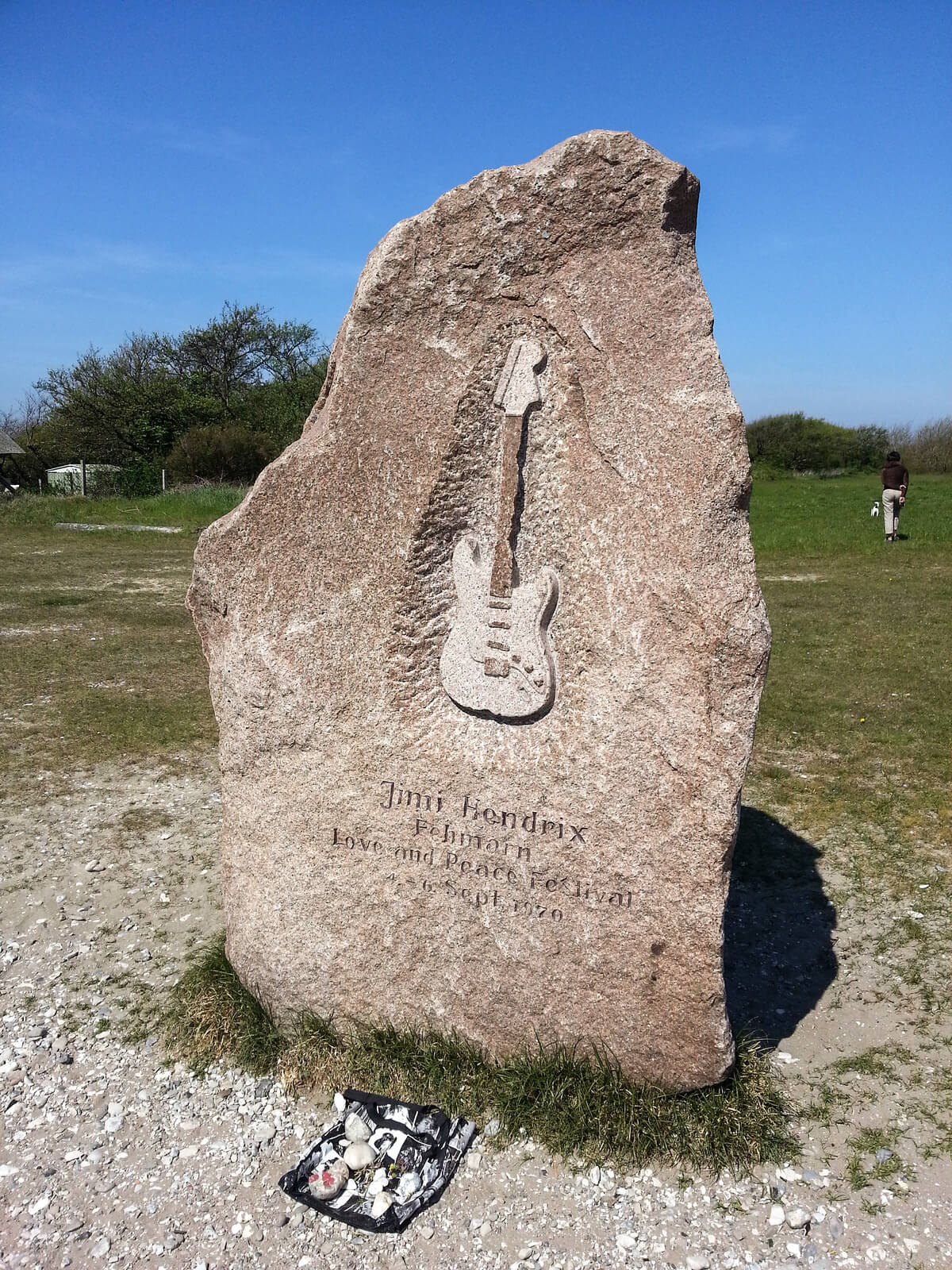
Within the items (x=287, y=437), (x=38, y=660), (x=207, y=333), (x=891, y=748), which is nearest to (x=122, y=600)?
(x=38, y=660)

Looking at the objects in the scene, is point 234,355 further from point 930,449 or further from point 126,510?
point 930,449

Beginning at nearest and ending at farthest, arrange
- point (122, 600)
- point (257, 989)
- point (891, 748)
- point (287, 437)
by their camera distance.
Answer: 1. point (257, 989)
2. point (891, 748)
3. point (122, 600)
4. point (287, 437)

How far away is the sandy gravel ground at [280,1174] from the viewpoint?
268 cm

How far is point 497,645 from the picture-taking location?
10.2ft

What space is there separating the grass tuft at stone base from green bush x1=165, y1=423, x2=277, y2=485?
23897 millimetres

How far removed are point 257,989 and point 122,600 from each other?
9.00 m

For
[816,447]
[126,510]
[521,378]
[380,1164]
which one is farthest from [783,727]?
[816,447]

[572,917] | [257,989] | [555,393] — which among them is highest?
[555,393]

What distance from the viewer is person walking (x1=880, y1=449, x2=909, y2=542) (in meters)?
15.8

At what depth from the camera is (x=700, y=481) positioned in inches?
113

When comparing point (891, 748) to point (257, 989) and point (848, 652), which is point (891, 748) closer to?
point (848, 652)

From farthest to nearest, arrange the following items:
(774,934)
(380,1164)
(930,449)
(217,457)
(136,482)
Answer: (930,449) < (217,457) < (136,482) < (774,934) < (380,1164)

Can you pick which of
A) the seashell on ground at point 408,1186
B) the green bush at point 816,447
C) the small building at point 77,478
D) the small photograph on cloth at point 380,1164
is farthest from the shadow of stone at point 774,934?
the green bush at point 816,447

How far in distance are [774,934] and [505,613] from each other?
226cm
